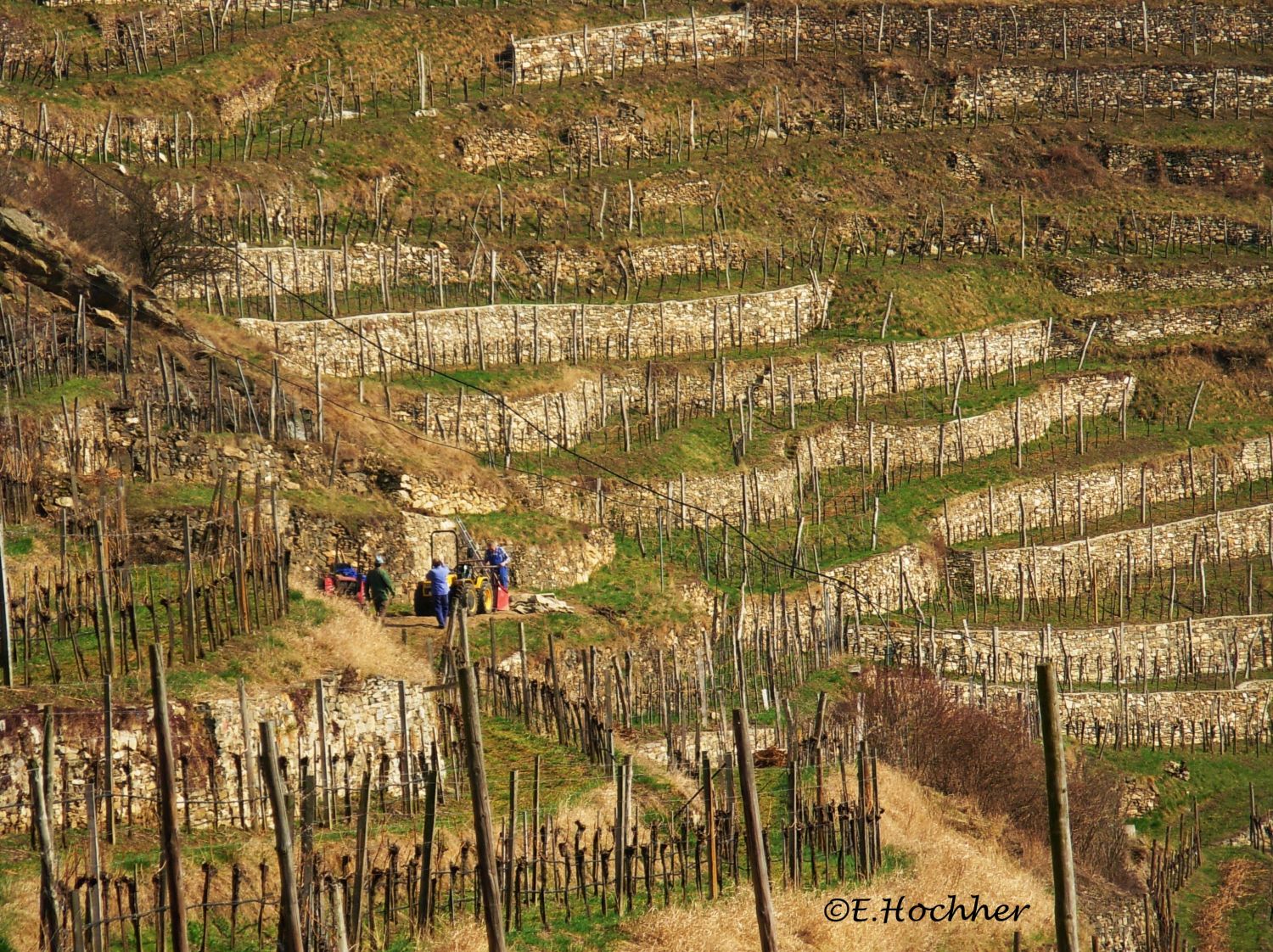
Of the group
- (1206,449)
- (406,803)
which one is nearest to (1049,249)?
(1206,449)

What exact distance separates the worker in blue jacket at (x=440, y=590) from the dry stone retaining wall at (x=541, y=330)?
9.80 meters

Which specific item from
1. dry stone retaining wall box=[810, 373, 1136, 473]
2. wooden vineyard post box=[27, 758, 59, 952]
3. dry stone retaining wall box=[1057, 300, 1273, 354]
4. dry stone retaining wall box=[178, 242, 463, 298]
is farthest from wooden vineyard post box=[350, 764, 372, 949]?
dry stone retaining wall box=[1057, 300, 1273, 354]

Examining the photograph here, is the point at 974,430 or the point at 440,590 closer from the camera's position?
the point at 440,590

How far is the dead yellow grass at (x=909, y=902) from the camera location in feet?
60.2

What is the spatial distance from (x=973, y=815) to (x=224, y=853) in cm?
1202

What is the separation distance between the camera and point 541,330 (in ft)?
135

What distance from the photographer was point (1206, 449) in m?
45.9

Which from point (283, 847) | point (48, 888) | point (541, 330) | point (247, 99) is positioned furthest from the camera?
point (247, 99)

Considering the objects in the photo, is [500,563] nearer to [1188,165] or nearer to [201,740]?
[201,740]

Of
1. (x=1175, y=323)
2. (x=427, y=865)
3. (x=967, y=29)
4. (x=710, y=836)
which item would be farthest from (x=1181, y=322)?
(x=427, y=865)

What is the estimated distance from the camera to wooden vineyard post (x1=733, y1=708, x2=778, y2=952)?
15.4m

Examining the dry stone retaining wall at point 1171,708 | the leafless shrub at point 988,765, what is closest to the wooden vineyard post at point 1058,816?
the leafless shrub at point 988,765

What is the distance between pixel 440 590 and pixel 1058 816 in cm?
1590

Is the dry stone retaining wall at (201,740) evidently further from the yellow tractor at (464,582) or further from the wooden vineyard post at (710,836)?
the yellow tractor at (464,582)
